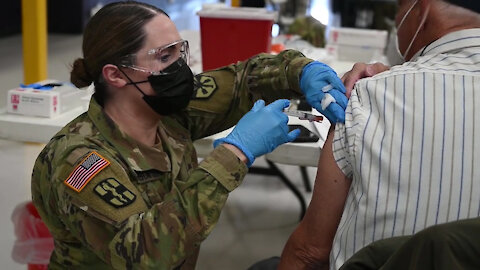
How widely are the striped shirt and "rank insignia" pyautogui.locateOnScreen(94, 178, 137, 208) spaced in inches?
19.0

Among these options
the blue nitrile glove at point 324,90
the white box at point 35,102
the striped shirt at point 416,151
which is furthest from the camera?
the white box at point 35,102

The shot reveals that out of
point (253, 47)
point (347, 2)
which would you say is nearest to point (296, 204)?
point (253, 47)

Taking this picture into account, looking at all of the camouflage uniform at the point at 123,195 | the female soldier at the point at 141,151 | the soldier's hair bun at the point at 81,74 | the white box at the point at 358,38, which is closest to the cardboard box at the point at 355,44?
the white box at the point at 358,38

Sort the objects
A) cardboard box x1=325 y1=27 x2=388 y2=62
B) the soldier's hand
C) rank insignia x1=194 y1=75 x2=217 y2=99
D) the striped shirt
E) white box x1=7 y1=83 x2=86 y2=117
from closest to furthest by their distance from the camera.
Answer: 1. the striped shirt
2. the soldier's hand
3. rank insignia x1=194 y1=75 x2=217 y2=99
4. white box x1=7 y1=83 x2=86 y2=117
5. cardboard box x1=325 y1=27 x2=388 y2=62


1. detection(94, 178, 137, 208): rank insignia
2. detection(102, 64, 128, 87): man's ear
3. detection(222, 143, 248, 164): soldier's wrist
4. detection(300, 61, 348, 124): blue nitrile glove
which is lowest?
detection(94, 178, 137, 208): rank insignia

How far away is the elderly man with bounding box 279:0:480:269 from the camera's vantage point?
3.90ft

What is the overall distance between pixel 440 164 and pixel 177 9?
29.4 feet

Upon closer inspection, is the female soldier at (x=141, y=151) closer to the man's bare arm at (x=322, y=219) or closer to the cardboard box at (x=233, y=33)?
the man's bare arm at (x=322, y=219)

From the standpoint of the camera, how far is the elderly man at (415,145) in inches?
46.8

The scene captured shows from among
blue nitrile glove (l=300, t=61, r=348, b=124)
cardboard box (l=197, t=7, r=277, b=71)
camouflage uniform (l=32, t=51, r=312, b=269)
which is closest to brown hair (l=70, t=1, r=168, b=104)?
camouflage uniform (l=32, t=51, r=312, b=269)

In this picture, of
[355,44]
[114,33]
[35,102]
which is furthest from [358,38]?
[114,33]

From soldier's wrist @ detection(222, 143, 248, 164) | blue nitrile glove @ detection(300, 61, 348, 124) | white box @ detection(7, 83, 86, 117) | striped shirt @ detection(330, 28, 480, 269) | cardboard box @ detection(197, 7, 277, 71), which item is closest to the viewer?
striped shirt @ detection(330, 28, 480, 269)

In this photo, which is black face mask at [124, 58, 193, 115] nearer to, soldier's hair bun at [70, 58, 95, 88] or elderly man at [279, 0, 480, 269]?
soldier's hair bun at [70, 58, 95, 88]

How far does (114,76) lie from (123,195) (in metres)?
0.33
